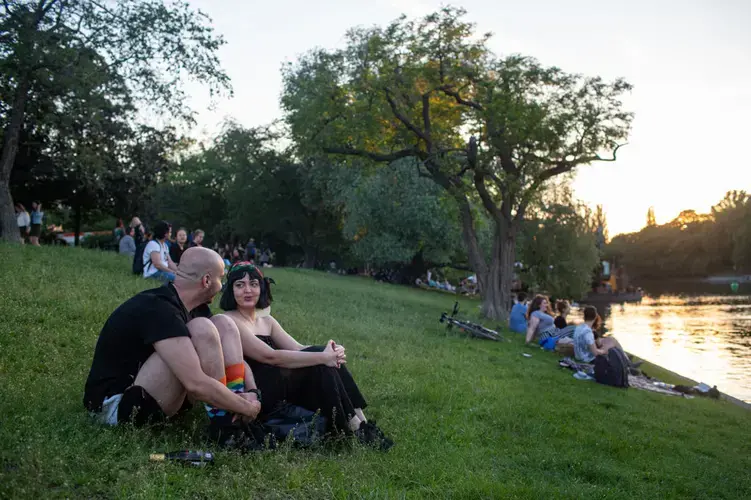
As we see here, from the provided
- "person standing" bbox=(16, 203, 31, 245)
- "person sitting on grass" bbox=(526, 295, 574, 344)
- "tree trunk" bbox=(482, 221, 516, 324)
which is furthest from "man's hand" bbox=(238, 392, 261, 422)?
"person standing" bbox=(16, 203, 31, 245)

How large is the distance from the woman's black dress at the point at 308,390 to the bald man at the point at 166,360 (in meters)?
0.59

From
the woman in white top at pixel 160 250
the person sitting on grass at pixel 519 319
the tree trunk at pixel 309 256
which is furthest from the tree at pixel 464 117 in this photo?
the tree trunk at pixel 309 256

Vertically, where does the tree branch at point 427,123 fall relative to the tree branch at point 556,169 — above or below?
above

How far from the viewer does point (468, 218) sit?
90.2 feet

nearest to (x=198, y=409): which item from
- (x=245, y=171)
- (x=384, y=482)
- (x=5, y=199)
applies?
(x=384, y=482)

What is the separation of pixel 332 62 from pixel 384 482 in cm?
2520

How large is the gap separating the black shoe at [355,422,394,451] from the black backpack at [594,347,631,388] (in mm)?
8234

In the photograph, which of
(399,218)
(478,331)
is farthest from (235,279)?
(399,218)

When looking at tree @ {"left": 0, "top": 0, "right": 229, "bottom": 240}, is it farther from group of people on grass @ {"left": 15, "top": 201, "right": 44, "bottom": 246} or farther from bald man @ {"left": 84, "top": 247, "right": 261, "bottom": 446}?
bald man @ {"left": 84, "top": 247, "right": 261, "bottom": 446}

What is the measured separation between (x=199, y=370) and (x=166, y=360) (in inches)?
10.2

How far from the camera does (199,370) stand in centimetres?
511

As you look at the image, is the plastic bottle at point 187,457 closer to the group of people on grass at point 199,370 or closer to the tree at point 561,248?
the group of people on grass at point 199,370

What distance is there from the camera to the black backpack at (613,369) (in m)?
13.1

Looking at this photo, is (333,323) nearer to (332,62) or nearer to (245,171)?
(332,62)
